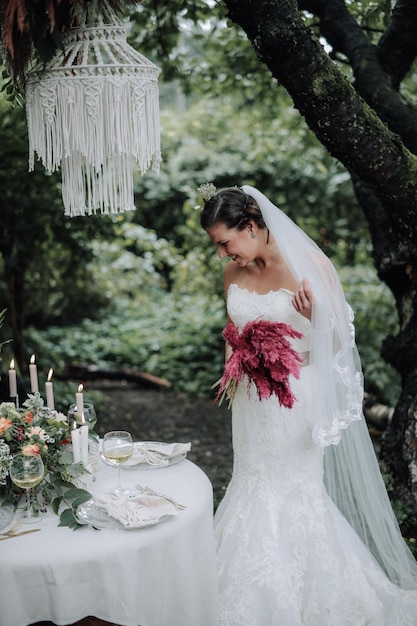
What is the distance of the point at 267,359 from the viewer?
2871 mm

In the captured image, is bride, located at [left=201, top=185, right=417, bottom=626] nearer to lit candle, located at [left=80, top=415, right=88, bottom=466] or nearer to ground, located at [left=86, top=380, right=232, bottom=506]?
lit candle, located at [left=80, top=415, right=88, bottom=466]

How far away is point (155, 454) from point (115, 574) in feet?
2.39

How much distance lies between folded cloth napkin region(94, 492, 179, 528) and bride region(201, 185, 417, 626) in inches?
40.3

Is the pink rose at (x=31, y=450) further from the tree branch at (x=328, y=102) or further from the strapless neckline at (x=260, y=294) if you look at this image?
the tree branch at (x=328, y=102)

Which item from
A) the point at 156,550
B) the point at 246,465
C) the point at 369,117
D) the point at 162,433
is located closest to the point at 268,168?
the point at 162,433

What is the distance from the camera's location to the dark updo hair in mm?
3260

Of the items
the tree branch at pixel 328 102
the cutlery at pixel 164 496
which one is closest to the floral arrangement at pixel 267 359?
the cutlery at pixel 164 496

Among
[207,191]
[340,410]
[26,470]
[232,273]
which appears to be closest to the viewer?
[26,470]

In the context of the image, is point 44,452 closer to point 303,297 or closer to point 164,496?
point 164,496

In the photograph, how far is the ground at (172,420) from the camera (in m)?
6.06

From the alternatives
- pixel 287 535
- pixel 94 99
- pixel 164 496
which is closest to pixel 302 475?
pixel 287 535

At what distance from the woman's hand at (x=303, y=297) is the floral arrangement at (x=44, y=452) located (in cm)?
126

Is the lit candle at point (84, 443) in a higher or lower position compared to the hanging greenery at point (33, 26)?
lower

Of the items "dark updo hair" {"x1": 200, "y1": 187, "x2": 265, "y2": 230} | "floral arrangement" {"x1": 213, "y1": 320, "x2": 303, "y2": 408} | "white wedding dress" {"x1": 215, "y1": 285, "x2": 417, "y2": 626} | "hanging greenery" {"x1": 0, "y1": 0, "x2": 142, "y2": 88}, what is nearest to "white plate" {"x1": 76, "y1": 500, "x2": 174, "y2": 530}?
"floral arrangement" {"x1": 213, "y1": 320, "x2": 303, "y2": 408}
